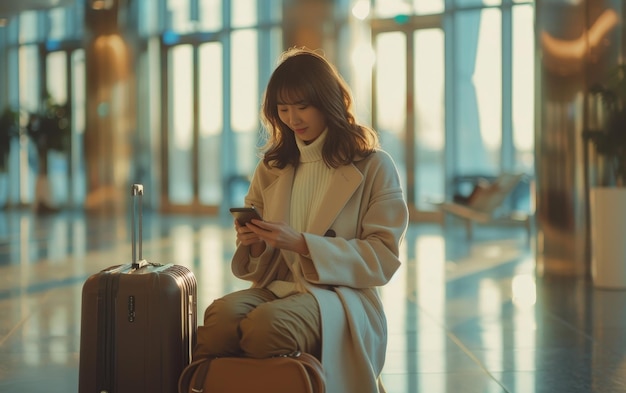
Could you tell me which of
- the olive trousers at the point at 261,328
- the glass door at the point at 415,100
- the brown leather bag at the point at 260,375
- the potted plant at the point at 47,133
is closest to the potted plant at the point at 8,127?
the potted plant at the point at 47,133

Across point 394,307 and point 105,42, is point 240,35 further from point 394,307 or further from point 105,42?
point 394,307

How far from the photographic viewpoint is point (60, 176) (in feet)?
72.3

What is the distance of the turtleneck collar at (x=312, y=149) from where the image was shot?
125 inches

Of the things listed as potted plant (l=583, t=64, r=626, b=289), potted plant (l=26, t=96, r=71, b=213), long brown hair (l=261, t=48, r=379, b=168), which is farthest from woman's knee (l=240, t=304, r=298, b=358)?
potted plant (l=26, t=96, r=71, b=213)

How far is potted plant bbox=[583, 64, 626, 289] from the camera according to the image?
7.23 m

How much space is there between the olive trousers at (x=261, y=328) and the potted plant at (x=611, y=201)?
501cm

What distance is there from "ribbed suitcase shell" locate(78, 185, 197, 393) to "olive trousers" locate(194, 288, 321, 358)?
128 millimetres

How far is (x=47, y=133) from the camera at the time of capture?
19.2m

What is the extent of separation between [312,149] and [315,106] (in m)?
0.19

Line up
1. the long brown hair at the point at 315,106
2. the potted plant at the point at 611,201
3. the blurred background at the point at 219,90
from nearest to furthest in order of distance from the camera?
the long brown hair at the point at 315,106
the potted plant at the point at 611,201
the blurred background at the point at 219,90

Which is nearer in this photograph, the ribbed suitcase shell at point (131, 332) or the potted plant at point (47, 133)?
the ribbed suitcase shell at point (131, 332)

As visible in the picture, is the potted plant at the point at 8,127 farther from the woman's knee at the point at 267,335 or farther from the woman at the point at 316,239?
the woman's knee at the point at 267,335

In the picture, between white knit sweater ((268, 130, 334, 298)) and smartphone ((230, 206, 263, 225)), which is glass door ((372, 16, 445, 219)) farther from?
smartphone ((230, 206, 263, 225))

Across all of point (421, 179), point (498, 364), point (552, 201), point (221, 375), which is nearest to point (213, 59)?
point (421, 179)
